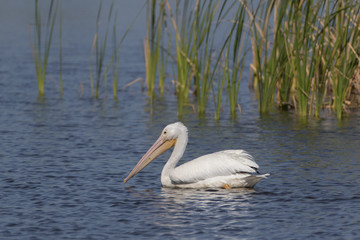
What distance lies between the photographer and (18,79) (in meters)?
18.6

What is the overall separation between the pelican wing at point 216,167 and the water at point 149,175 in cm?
17

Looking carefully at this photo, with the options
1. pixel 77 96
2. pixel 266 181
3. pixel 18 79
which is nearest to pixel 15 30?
pixel 18 79

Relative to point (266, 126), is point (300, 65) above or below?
above

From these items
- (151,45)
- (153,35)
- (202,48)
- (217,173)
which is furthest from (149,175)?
(151,45)

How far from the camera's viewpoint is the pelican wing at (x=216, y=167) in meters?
8.57

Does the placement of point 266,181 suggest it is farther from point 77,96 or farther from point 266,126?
point 77,96

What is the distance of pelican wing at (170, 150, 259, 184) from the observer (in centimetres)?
857

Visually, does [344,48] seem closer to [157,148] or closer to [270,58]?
[270,58]

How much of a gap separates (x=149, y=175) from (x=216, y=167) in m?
1.32

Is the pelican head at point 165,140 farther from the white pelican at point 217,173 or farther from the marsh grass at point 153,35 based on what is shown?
the marsh grass at point 153,35

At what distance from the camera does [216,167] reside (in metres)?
8.64

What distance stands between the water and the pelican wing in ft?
0.55

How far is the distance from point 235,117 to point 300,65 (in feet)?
5.22

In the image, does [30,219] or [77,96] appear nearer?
[30,219]
